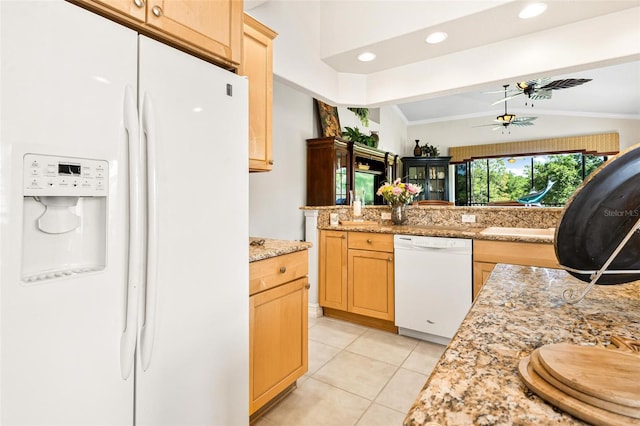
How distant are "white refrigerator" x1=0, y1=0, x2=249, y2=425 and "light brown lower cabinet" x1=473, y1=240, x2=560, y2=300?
6.33 ft

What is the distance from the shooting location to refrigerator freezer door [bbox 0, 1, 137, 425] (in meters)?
0.76

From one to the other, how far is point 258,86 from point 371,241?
1.69 meters

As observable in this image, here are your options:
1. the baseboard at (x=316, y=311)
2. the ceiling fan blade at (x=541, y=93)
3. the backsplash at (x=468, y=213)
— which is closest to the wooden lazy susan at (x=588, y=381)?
the backsplash at (x=468, y=213)

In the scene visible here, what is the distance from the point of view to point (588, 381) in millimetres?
407

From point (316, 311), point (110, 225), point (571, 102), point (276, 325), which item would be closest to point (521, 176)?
point (571, 102)

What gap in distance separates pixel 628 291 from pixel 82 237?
159 cm

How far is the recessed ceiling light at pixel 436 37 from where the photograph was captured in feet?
8.41

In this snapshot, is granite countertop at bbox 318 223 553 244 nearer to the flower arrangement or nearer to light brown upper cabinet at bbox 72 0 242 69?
the flower arrangement

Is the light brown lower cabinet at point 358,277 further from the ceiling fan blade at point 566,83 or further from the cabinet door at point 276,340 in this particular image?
the ceiling fan blade at point 566,83

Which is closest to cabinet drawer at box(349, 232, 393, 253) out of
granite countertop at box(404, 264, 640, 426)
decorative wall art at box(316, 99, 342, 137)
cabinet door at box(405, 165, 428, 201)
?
granite countertop at box(404, 264, 640, 426)

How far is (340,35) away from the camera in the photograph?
2.86 m

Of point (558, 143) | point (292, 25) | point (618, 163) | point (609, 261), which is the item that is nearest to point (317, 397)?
point (609, 261)

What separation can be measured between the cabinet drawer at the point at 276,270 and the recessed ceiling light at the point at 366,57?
2.01 metres
